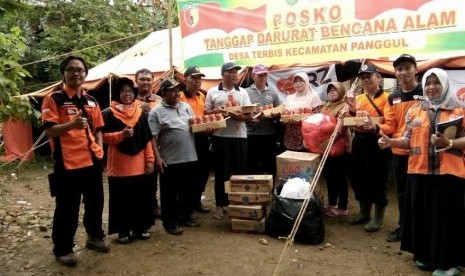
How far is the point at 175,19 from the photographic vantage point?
1417cm

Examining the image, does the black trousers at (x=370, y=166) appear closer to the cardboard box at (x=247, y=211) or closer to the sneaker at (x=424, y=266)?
the sneaker at (x=424, y=266)

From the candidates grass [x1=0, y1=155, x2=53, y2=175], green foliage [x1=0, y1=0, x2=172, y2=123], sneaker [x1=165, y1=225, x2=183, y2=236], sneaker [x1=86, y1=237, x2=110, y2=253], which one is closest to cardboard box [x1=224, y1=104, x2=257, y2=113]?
sneaker [x1=165, y1=225, x2=183, y2=236]

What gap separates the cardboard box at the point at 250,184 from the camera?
14.8 feet

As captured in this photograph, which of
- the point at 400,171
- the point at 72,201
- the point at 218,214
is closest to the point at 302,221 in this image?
the point at 400,171

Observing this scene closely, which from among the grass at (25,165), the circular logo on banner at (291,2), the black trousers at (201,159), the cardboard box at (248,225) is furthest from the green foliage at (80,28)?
the cardboard box at (248,225)

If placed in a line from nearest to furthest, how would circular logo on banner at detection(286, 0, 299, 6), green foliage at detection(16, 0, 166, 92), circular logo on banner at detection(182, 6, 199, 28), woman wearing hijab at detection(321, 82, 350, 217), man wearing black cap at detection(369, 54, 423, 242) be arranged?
1. man wearing black cap at detection(369, 54, 423, 242)
2. woman wearing hijab at detection(321, 82, 350, 217)
3. circular logo on banner at detection(286, 0, 299, 6)
4. circular logo on banner at detection(182, 6, 199, 28)
5. green foliage at detection(16, 0, 166, 92)

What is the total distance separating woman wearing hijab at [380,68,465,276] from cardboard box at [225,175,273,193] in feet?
4.90

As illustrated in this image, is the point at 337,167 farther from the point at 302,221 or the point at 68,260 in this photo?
the point at 68,260

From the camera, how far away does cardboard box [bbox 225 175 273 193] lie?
14.8 feet

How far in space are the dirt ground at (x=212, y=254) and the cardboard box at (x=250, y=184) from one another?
50cm

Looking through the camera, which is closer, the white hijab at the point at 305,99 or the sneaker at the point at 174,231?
the sneaker at the point at 174,231

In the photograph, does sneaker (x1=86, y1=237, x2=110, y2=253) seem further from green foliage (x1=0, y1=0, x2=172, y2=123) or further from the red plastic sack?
green foliage (x1=0, y1=0, x2=172, y2=123)

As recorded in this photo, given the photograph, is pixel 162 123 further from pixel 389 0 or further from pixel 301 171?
pixel 389 0

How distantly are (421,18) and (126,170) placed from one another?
4.47 meters
